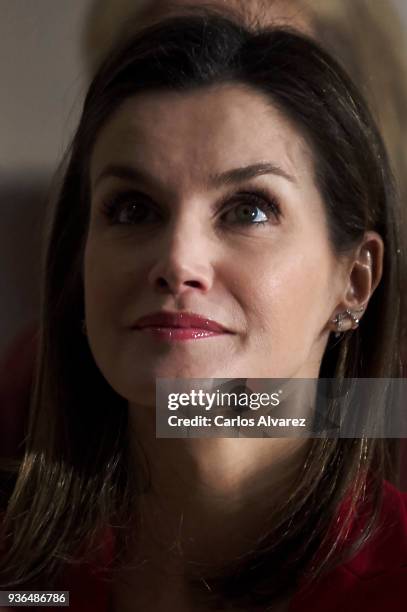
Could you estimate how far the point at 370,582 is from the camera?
555mm

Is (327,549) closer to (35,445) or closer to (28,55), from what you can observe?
(35,445)

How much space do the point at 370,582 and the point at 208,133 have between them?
0.92 ft

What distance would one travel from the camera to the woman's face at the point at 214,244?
547mm

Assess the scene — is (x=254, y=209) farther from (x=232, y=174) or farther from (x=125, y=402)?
(x=125, y=402)

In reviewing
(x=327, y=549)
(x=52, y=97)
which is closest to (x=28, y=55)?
(x=52, y=97)

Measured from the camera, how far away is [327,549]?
572mm

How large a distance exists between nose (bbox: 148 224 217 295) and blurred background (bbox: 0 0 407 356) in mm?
153

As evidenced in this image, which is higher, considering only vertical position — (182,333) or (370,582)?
(182,333)

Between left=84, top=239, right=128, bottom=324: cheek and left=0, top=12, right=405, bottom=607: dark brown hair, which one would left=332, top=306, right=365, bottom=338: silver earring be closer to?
left=0, top=12, right=405, bottom=607: dark brown hair

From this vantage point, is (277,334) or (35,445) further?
(35,445)

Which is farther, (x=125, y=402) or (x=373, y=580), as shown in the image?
(x=125, y=402)

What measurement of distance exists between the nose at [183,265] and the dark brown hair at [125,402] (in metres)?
0.09

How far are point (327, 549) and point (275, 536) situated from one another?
36 mm

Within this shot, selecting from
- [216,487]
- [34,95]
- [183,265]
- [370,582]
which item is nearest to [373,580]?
[370,582]
